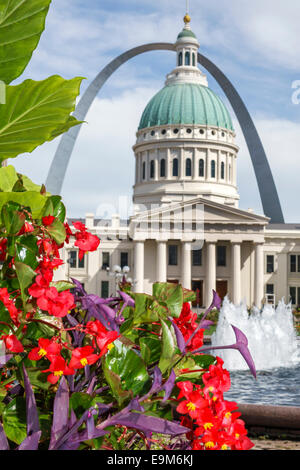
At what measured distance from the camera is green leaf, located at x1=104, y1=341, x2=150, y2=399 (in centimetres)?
216

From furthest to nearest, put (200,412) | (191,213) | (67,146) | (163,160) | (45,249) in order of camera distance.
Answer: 1. (163,160)
2. (67,146)
3. (191,213)
4. (45,249)
5. (200,412)

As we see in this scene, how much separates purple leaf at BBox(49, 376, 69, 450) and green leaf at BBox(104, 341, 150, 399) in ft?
0.92

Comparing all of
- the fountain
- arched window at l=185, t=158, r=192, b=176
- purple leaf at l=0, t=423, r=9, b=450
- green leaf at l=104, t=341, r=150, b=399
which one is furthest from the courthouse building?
purple leaf at l=0, t=423, r=9, b=450

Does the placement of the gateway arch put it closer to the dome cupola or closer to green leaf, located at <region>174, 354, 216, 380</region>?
the dome cupola

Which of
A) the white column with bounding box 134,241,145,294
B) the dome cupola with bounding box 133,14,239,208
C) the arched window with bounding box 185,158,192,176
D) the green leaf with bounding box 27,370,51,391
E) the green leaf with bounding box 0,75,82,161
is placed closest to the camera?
the green leaf with bounding box 0,75,82,161

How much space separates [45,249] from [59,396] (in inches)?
21.7

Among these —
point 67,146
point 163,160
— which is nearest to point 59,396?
point 67,146

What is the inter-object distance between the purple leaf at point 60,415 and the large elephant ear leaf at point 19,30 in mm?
1144

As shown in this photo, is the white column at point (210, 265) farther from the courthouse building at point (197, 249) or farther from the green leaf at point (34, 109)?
the green leaf at point (34, 109)

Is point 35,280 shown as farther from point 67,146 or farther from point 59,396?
point 67,146

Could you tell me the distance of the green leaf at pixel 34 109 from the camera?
6.58ft

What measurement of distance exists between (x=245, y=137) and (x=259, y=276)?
22.9m

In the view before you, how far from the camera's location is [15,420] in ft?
6.92

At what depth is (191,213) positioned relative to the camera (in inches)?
2394
